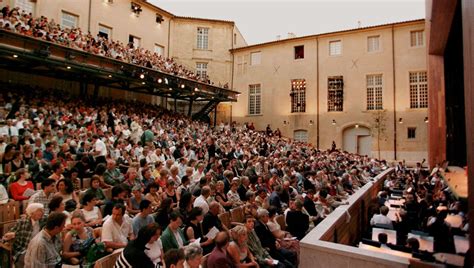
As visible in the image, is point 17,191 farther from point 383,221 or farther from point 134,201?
point 383,221

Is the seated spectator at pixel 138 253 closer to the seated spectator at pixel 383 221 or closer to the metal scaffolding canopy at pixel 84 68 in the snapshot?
the seated spectator at pixel 383 221

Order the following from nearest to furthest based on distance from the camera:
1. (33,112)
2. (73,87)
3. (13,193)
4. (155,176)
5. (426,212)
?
1. (13,193)
2. (426,212)
3. (155,176)
4. (33,112)
5. (73,87)

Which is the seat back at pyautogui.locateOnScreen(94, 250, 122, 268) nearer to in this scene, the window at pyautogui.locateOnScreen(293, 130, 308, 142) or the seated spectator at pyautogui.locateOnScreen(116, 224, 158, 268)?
the seated spectator at pyautogui.locateOnScreen(116, 224, 158, 268)

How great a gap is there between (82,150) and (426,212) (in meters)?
9.22

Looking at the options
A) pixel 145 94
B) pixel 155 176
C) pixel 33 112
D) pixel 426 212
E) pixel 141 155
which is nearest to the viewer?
pixel 426 212

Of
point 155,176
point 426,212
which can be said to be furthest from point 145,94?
point 426,212

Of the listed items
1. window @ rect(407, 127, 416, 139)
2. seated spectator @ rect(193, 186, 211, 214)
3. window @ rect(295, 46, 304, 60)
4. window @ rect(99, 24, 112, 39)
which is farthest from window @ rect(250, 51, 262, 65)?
seated spectator @ rect(193, 186, 211, 214)

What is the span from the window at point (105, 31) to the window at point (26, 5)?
445cm

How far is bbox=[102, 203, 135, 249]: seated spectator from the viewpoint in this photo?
423cm

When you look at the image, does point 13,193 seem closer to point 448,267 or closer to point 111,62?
point 448,267

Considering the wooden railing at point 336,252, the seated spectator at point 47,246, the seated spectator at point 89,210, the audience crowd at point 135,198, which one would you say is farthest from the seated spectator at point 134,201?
the wooden railing at point 336,252

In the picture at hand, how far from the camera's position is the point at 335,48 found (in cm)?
2606

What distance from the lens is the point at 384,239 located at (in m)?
5.66

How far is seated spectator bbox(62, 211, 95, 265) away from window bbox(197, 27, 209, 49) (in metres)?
26.8
